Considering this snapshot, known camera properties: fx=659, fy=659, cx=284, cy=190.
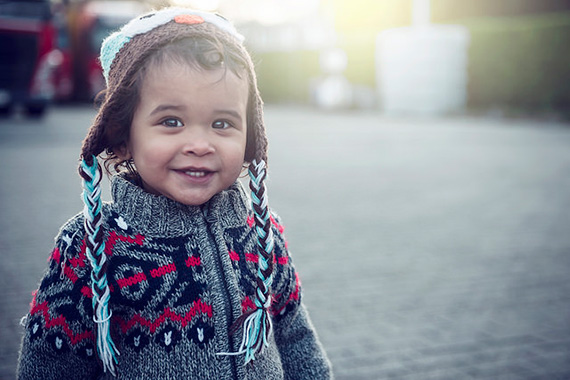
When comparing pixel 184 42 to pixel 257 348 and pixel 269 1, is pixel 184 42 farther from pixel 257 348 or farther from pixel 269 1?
pixel 269 1

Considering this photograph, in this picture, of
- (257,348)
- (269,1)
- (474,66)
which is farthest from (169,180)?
(269,1)

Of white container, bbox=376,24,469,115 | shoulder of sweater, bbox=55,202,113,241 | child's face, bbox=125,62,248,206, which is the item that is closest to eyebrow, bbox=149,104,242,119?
child's face, bbox=125,62,248,206

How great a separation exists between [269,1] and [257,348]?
40695 mm

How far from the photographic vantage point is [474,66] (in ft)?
57.9

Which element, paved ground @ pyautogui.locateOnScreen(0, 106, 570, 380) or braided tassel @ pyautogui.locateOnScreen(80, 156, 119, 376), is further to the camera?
paved ground @ pyautogui.locateOnScreen(0, 106, 570, 380)

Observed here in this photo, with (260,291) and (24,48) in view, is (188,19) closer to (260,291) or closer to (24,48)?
(260,291)

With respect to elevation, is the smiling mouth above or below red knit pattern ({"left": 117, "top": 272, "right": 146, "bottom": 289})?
above

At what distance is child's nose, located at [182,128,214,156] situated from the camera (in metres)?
1.51

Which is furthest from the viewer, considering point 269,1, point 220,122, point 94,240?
point 269,1

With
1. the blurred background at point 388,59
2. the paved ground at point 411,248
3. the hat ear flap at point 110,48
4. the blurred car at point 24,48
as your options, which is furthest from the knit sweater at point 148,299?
the blurred car at point 24,48

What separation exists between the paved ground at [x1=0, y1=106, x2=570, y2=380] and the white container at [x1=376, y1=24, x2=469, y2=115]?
26.0 ft

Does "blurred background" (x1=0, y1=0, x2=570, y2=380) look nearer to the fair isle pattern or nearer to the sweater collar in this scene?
the sweater collar

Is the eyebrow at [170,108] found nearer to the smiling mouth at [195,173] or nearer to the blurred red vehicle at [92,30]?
the smiling mouth at [195,173]

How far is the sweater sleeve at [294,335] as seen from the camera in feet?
5.76
